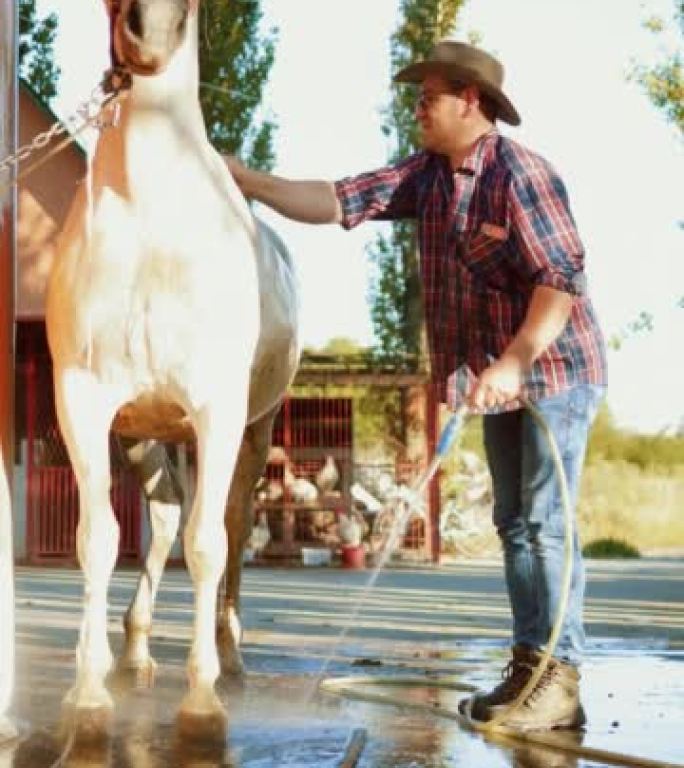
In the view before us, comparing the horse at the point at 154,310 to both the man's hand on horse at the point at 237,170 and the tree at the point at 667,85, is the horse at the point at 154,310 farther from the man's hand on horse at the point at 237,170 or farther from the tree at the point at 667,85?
the tree at the point at 667,85

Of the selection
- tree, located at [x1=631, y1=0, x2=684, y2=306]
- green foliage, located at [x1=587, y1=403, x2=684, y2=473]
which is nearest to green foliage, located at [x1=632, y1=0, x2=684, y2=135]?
tree, located at [x1=631, y1=0, x2=684, y2=306]

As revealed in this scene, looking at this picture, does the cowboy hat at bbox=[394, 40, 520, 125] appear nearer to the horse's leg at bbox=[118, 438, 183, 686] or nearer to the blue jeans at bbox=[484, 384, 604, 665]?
the blue jeans at bbox=[484, 384, 604, 665]

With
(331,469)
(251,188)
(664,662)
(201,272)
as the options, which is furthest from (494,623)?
(331,469)

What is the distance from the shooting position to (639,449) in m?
Result: 46.7

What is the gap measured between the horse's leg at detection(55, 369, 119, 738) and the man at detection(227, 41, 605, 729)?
1.21 metres

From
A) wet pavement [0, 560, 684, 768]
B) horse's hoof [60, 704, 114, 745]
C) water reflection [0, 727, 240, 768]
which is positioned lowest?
wet pavement [0, 560, 684, 768]

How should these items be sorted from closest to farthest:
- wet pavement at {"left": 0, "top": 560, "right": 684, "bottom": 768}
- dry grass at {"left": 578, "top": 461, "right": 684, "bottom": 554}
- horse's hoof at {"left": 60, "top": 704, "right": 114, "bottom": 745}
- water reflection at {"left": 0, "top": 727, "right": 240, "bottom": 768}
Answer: water reflection at {"left": 0, "top": 727, "right": 240, "bottom": 768} < wet pavement at {"left": 0, "top": 560, "right": 684, "bottom": 768} < horse's hoof at {"left": 60, "top": 704, "right": 114, "bottom": 745} < dry grass at {"left": 578, "top": 461, "right": 684, "bottom": 554}

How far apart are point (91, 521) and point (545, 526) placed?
1508 millimetres

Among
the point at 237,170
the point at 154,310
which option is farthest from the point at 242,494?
the point at 154,310

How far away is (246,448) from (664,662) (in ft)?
7.38

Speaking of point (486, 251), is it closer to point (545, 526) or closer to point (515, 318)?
point (515, 318)

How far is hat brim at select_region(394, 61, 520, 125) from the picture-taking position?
608 centimetres

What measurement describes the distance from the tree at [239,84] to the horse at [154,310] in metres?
21.4

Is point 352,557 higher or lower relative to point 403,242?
lower
